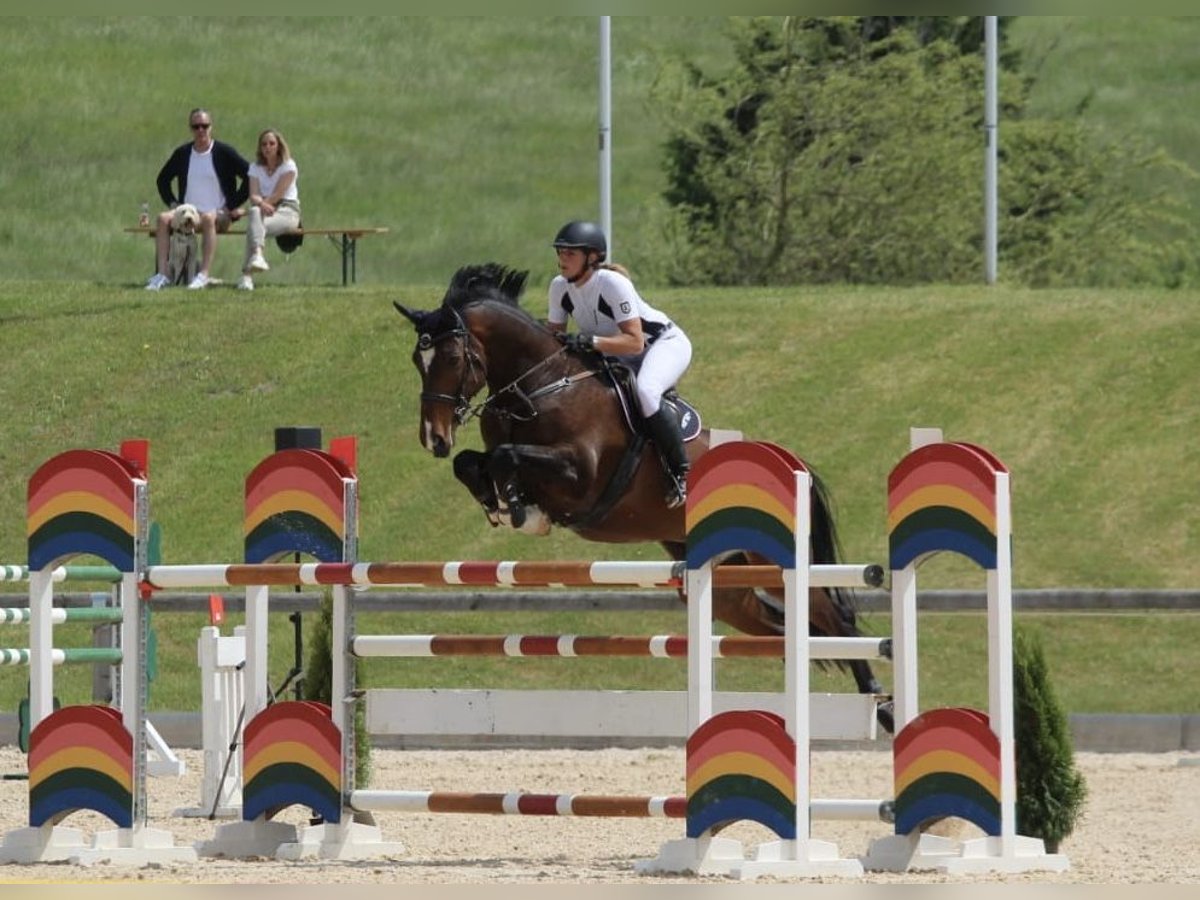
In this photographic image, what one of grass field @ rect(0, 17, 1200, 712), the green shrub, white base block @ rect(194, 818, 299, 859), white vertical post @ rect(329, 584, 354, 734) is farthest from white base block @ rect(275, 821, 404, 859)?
grass field @ rect(0, 17, 1200, 712)

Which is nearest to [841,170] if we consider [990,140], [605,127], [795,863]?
[990,140]

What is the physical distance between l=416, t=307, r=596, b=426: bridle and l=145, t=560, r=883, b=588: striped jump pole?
95 centimetres

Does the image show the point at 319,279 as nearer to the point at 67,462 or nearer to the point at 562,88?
the point at 562,88

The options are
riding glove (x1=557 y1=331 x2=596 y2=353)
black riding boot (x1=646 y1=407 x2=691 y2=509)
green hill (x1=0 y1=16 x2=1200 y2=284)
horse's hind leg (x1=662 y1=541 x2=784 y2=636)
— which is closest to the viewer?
riding glove (x1=557 y1=331 x2=596 y2=353)

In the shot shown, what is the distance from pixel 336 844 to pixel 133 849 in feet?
2.17

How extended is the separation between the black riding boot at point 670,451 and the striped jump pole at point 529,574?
158cm

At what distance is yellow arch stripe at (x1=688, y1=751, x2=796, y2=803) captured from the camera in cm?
678

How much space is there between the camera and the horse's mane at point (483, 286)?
8.46m

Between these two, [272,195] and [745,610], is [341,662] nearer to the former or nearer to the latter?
[745,610]

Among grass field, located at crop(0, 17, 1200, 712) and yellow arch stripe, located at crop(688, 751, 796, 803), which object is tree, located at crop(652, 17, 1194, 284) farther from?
yellow arch stripe, located at crop(688, 751, 796, 803)

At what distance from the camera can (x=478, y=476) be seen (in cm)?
826

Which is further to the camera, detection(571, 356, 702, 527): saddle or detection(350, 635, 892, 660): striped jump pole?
detection(571, 356, 702, 527): saddle

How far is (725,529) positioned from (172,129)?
3468cm

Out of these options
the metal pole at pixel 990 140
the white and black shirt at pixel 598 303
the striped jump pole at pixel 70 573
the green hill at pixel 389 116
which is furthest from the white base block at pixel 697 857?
the green hill at pixel 389 116
